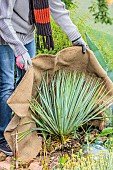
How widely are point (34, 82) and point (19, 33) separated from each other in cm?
39

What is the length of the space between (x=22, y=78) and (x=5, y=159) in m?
0.70

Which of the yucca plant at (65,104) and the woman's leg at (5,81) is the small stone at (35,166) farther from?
the woman's leg at (5,81)

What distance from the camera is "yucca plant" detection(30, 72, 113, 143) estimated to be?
4309mm

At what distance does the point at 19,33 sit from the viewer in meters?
4.20

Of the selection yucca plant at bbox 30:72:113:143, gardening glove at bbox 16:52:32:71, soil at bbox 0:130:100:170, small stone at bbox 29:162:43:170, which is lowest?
small stone at bbox 29:162:43:170

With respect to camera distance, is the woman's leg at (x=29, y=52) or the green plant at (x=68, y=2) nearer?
the woman's leg at (x=29, y=52)

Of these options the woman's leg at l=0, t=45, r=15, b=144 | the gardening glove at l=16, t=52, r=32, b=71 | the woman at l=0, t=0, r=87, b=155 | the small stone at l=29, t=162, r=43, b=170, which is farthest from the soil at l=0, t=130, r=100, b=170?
the gardening glove at l=16, t=52, r=32, b=71

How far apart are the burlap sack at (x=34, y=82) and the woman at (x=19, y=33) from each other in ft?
0.32

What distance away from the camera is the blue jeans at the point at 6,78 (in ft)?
13.8

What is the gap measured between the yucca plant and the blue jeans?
22 centimetres

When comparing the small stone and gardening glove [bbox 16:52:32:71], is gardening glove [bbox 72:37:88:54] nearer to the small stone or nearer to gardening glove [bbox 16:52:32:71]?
gardening glove [bbox 16:52:32:71]

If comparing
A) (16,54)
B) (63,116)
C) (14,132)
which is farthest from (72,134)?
(16,54)

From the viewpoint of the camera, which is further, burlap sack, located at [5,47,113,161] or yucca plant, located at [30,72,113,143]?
yucca plant, located at [30,72,113,143]

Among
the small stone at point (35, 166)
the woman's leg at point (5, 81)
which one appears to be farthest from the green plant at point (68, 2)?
the small stone at point (35, 166)
